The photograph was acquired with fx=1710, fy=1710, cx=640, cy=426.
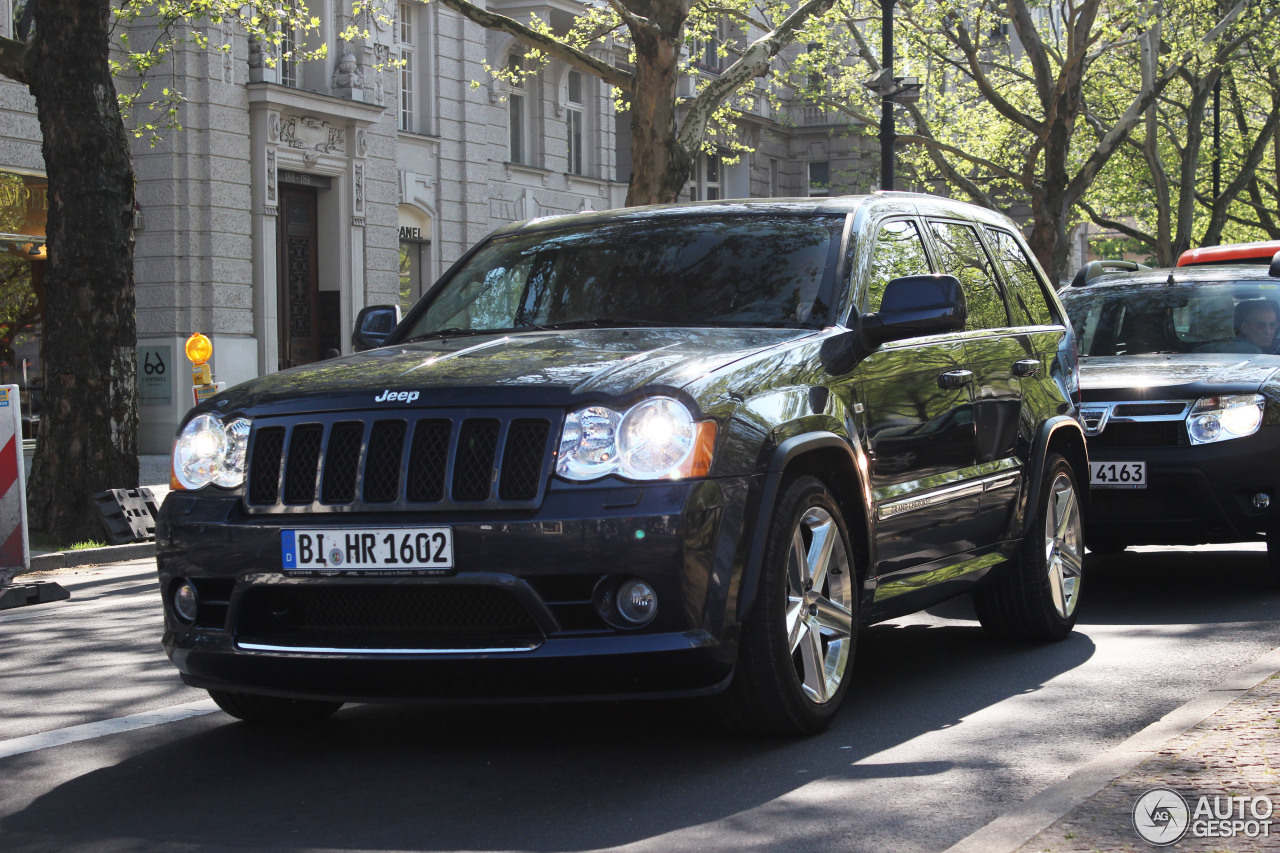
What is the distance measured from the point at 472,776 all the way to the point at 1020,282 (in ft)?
12.9

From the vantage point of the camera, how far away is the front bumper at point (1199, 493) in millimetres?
8609

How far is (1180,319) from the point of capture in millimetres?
10172

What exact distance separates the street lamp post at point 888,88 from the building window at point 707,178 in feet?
67.2

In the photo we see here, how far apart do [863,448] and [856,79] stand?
31322mm

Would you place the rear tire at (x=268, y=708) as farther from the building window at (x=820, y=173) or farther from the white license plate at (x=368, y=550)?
the building window at (x=820, y=173)

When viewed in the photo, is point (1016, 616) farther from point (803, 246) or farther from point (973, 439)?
point (803, 246)

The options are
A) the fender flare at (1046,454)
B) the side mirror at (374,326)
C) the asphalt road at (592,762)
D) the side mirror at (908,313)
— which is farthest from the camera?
the fender flare at (1046,454)

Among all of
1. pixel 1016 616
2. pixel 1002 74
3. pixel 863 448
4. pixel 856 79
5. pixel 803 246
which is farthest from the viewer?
pixel 1002 74

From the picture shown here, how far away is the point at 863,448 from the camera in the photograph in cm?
560

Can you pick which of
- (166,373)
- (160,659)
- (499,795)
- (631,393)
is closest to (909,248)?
(631,393)

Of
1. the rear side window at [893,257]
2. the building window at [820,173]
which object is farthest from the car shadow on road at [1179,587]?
the building window at [820,173]

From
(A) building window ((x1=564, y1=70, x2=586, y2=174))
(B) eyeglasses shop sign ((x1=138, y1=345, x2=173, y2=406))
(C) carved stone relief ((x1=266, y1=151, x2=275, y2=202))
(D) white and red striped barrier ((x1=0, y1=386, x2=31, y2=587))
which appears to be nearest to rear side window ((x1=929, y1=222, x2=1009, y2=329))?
(D) white and red striped barrier ((x1=0, y1=386, x2=31, y2=587))

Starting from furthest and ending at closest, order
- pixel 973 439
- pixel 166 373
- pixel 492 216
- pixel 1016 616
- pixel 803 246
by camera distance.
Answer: pixel 492 216, pixel 166 373, pixel 1016 616, pixel 973 439, pixel 803 246

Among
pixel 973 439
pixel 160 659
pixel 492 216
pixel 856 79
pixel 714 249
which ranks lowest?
pixel 160 659
